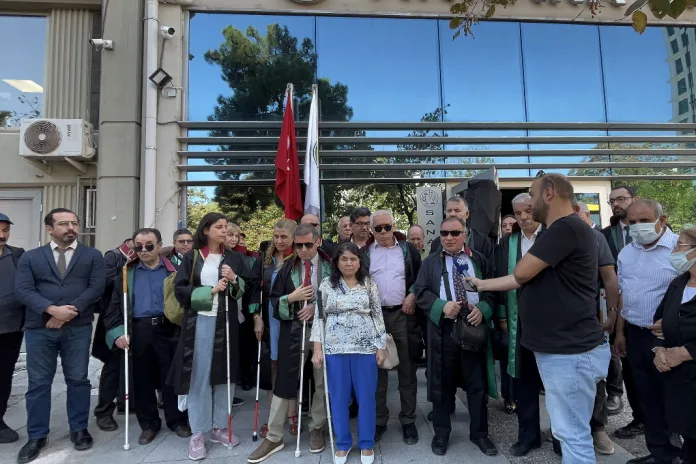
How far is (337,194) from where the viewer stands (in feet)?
26.6

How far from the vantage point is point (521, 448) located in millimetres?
3545

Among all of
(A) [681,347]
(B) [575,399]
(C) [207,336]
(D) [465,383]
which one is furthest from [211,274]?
(A) [681,347]

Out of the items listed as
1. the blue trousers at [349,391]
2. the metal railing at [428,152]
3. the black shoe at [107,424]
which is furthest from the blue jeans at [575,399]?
the metal railing at [428,152]

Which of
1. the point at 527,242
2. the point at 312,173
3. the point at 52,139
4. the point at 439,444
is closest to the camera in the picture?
the point at 439,444

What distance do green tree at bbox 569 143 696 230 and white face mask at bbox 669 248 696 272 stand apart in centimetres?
582

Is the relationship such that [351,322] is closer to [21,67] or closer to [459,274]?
[459,274]

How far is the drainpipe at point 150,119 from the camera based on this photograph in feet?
24.4

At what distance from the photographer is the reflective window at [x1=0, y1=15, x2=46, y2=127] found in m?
8.51

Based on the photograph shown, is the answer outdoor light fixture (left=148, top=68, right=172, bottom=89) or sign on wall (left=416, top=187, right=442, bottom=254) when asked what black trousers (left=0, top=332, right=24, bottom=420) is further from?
sign on wall (left=416, top=187, right=442, bottom=254)

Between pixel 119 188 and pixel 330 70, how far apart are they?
15.2ft

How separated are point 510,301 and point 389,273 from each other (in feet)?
3.74

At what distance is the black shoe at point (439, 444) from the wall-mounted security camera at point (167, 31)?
7982 millimetres

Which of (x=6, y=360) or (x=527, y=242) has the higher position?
(x=527, y=242)

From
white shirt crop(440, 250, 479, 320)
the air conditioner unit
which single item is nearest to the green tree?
white shirt crop(440, 250, 479, 320)
